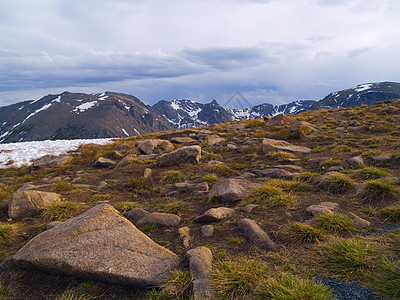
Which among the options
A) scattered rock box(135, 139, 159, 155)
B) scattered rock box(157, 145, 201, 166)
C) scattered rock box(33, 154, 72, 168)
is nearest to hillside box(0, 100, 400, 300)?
scattered rock box(157, 145, 201, 166)

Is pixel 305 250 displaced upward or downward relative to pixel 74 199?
upward

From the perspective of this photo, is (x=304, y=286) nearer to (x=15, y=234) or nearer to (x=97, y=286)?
(x=97, y=286)

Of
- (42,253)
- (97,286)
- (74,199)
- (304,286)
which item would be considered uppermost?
(304,286)

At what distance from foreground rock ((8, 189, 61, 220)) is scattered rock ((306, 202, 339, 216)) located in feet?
27.8

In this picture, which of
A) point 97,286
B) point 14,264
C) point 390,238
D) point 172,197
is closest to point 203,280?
point 97,286

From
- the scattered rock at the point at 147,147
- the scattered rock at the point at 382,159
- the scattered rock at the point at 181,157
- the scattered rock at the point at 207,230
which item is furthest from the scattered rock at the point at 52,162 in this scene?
the scattered rock at the point at 382,159

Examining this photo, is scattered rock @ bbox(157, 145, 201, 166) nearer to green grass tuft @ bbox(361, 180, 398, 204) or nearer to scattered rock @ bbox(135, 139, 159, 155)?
scattered rock @ bbox(135, 139, 159, 155)

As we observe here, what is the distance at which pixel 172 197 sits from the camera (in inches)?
346

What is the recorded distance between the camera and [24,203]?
773 cm

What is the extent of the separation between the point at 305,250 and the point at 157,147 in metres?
14.6

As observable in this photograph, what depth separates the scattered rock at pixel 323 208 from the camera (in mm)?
5958

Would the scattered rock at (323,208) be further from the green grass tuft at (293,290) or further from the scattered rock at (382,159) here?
the scattered rock at (382,159)

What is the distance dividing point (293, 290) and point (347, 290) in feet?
3.01

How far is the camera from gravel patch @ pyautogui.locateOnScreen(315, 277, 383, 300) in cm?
331
